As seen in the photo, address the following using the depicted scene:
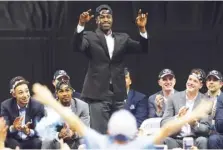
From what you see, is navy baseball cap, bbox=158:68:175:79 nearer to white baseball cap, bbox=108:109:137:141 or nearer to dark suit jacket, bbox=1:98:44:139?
dark suit jacket, bbox=1:98:44:139

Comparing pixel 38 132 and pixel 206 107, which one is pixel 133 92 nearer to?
pixel 38 132

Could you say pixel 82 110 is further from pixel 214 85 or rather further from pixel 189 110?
pixel 214 85

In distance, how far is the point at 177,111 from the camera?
378 inches


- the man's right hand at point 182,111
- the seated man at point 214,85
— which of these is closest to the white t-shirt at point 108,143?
Result: the man's right hand at point 182,111

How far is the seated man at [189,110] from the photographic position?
945cm

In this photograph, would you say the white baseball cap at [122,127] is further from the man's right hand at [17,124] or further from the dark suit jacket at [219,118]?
the dark suit jacket at [219,118]

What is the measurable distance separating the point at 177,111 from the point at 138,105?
998 mm

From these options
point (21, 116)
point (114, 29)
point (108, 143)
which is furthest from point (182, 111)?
point (108, 143)

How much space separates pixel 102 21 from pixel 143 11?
2.42 m

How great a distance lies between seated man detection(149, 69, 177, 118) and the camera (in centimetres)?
1048

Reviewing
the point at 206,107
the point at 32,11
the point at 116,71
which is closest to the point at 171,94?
the point at 116,71

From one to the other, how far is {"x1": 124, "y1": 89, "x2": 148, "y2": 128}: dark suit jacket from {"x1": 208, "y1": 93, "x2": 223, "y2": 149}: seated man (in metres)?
1.01

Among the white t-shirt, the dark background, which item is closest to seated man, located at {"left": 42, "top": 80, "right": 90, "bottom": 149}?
the dark background

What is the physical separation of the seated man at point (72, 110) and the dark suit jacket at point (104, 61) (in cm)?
33
